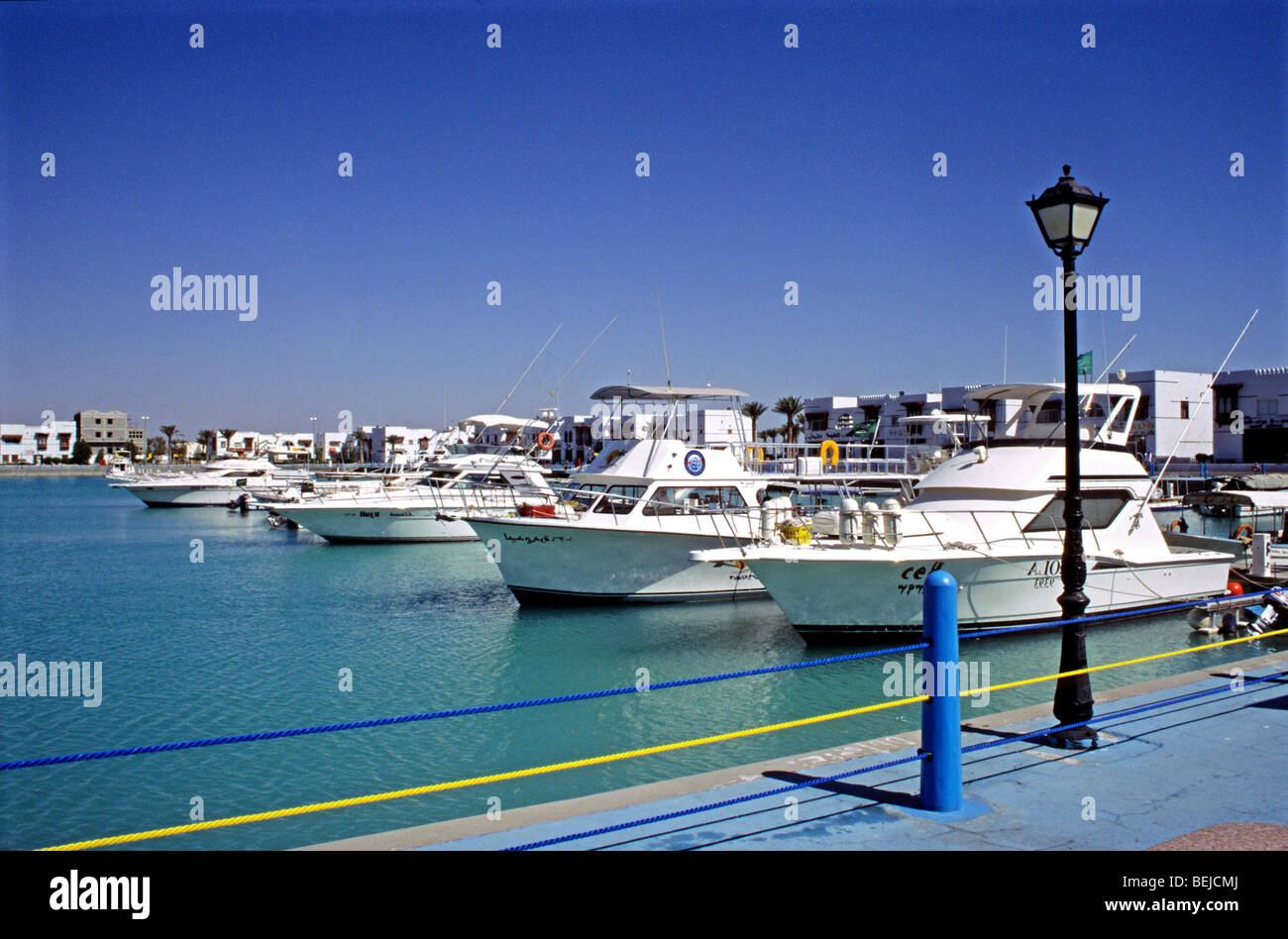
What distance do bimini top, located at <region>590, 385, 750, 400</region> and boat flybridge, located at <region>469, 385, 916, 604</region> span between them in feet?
4.91

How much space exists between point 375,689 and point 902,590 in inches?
358

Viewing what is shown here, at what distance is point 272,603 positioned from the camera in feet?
75.8

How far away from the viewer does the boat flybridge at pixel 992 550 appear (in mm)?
15812

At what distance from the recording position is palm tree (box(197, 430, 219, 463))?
550 ft

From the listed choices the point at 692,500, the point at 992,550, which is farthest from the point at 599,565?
the point at 992,550

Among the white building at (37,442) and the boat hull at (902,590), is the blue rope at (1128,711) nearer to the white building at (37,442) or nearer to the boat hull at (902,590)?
the boat hull at (902,590)

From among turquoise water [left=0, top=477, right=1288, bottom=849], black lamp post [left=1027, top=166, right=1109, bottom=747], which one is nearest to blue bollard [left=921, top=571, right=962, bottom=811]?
black lamp post [left=1027, top=166, right=1109, bottom=747]

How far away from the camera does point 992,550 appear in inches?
648

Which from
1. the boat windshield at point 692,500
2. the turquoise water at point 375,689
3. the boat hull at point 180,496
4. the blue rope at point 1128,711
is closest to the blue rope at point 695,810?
the blue rope at point 1128,711

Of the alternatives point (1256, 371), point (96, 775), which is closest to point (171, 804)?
point (96, 775)

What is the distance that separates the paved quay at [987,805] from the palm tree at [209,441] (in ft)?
574

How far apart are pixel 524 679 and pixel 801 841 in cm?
1034

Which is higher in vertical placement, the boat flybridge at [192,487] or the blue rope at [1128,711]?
the boat flybridge at [192,487]
